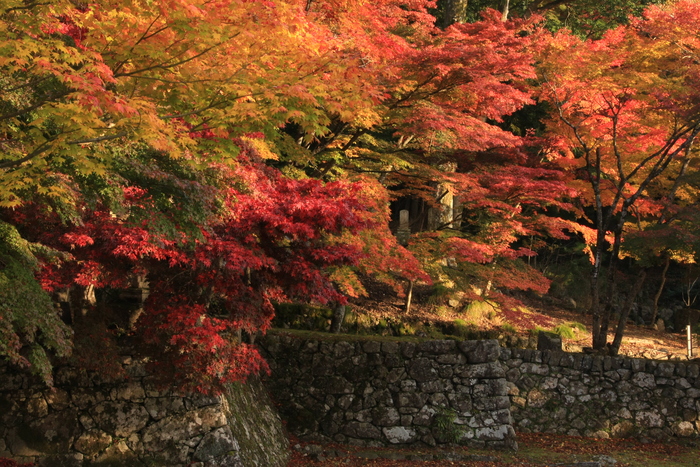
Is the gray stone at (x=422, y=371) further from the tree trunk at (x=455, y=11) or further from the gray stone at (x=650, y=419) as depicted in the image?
the tree trunk at (x=455, y=11)

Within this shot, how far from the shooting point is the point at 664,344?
16.4 metres

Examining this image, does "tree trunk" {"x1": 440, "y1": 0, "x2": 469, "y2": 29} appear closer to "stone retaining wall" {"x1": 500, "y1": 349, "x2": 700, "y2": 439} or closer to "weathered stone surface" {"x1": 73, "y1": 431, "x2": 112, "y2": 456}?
"stone retaining wall" {"x1": 500, "y1": 349, "x2": 700, "y2": 439}

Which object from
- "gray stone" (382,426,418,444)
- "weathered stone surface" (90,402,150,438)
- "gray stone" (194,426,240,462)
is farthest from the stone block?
"weathered stone surface" (90,402,150,438)

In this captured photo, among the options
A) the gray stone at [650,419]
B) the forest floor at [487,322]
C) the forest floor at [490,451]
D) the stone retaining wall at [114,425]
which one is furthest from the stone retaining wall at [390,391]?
the forest floor at [487,322]

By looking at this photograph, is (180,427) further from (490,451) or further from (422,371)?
(490,451)

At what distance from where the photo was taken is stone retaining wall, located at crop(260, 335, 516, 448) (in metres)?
9.36

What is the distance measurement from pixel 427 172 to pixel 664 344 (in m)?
8.81

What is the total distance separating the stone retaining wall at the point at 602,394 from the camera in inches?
432

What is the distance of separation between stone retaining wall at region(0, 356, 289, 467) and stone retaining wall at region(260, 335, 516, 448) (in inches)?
78.2

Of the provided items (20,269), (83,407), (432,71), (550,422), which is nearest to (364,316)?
(550,422)

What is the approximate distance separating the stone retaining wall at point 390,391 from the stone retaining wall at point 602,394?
1.47 meters

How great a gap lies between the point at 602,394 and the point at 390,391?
14.0 feet

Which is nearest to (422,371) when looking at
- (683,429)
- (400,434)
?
(400,434)

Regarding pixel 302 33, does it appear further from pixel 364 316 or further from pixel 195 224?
pixel 364 316
